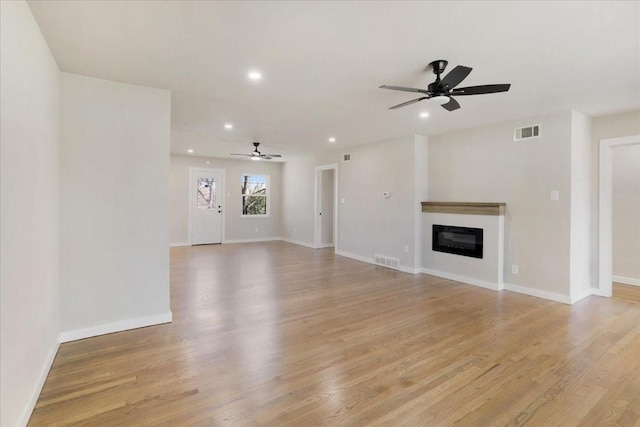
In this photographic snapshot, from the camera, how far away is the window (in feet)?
31.4

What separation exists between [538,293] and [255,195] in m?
7.57

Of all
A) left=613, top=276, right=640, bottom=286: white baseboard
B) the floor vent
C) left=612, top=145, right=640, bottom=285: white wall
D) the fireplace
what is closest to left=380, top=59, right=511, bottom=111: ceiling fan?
the fireplace

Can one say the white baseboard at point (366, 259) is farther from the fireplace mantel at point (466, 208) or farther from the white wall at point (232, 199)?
the white wall at point (232, 199)

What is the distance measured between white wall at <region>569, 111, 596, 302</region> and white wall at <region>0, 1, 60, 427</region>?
17.7ft

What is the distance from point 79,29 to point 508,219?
207 inches

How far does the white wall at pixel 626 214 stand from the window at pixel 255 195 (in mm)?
8066

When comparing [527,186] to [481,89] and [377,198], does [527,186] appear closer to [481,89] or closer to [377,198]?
[481,89]

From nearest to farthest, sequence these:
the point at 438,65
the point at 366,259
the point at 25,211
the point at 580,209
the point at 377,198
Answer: the point at 25,211 → the point at 438,65 → the point at 580,209 → the point at 377,198 → the point at 366,259

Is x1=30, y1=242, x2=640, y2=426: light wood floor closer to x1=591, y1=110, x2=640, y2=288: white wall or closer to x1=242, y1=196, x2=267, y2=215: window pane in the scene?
x1=591, y1=110, x2=640, y2=288: white wall

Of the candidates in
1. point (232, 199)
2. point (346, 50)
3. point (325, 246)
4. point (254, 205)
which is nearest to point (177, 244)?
point (232, 199)

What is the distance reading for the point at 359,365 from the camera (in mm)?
2480

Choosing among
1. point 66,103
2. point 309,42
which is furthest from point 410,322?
point 66,103

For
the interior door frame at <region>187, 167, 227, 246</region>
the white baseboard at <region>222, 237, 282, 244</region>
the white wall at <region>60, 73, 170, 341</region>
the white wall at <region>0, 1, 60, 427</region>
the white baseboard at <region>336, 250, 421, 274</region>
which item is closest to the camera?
the white wall at <region>0, 1, 60, 427</region>

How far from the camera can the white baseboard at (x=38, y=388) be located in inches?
70.2
